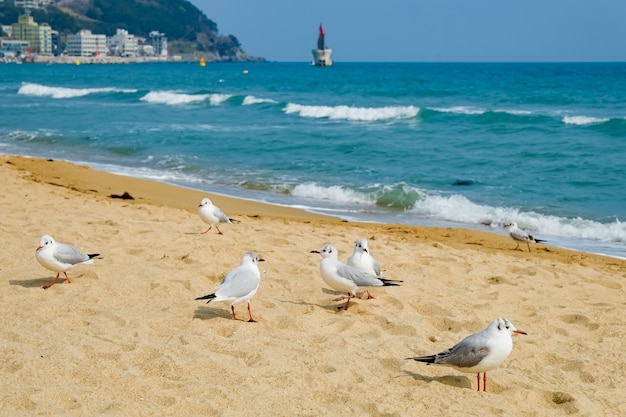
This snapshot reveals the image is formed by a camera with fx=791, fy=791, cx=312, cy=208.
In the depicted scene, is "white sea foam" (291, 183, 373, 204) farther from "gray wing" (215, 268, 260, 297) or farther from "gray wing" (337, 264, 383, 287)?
"gray wing" (215, 268, 260, 297)

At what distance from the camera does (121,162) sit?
19.2 metres

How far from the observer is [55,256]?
6.65 metres

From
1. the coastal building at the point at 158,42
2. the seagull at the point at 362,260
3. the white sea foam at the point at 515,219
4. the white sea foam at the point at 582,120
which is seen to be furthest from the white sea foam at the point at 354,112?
the coastal building at the point at 158,42

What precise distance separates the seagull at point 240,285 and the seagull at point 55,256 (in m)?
1.50

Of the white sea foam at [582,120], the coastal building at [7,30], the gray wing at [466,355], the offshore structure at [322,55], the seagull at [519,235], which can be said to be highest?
the coastal building at [7,30]

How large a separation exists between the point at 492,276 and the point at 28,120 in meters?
24.8

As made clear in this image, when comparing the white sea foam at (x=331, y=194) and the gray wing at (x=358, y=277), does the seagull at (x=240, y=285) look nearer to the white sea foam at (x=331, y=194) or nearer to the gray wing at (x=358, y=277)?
the gray wing at (x=358, y=277)

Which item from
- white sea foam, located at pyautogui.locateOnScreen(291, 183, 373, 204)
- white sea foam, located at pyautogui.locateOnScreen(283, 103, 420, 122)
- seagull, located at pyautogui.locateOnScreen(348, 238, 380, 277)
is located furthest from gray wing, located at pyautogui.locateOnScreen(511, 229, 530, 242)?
white sea foam, located at pyautogui.locateOnScreen(283, 103, 420, 122)

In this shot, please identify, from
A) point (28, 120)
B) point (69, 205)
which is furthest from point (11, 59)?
point (69, 205)

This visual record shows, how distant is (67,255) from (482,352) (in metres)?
3.67

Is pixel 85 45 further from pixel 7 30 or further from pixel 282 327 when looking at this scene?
pixel 282 327

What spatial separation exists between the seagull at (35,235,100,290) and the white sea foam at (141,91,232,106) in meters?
34.6

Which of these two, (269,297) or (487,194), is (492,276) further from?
(487,194)

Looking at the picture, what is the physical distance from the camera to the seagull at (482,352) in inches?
194
